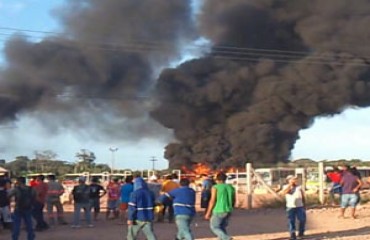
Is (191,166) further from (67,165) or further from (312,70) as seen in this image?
(67,165)

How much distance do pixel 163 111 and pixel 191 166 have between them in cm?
395

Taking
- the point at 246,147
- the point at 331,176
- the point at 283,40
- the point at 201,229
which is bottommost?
the point at 201,229

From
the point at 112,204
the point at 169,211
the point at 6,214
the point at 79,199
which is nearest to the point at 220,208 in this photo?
the point at 6,214

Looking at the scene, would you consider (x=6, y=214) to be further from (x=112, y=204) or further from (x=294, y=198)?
(x=294, y=198)

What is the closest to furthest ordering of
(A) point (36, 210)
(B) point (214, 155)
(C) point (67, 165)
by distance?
(A) point (36, 210) → (B) point (214, 155) → (C) point (67, 165)

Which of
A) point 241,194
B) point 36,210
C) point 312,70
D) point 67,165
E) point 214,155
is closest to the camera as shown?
point 36,210

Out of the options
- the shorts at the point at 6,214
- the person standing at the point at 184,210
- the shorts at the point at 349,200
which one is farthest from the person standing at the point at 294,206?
the shorts at the point at 6,214

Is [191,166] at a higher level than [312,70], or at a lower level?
lower

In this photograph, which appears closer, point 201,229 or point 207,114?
point 201,229

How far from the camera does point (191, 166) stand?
152 feet

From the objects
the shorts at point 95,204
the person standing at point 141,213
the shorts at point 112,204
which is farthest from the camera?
the shorts at point 112,204

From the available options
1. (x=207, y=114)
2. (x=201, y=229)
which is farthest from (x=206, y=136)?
(x=201, y=229)

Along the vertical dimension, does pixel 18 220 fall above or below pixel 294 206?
below

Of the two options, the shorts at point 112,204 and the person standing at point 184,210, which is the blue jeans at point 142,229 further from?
the shorts at point 112,204
